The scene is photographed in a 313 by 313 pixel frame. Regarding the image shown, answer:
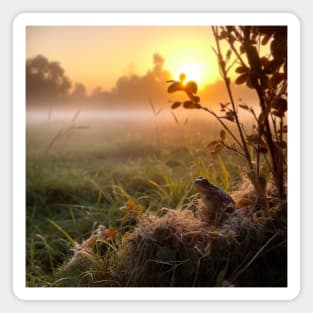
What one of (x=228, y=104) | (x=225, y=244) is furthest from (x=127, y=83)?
(x=225, y=244)

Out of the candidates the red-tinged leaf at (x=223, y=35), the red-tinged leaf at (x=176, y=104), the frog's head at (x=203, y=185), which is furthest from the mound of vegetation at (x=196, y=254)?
the red-tinged leaf at (x=223, y=35)

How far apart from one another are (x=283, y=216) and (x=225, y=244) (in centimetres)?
25

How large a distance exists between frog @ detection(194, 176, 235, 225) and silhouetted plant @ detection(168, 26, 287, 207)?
12 cm

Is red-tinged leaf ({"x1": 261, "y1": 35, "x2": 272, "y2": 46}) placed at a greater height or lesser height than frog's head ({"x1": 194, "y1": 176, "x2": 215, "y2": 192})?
greater

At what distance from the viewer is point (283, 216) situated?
92.5 inches

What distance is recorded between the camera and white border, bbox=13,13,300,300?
2324 millimetres

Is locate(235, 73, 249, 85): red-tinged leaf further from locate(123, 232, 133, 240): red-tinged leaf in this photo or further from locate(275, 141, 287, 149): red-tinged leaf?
locate(123, 232, 133, 240): red-tinged leaf

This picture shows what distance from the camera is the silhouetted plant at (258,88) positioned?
2332 mm

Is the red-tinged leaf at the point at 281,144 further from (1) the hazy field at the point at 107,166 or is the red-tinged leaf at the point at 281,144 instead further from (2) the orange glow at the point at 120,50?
(2) the orange glow at the point at 120,50

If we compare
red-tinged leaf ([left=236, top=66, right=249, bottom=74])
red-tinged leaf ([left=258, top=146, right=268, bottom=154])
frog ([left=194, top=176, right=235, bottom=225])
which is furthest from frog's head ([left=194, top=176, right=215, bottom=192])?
red-tinged leaf ([left=236, top=66, right=249, bottom=74])

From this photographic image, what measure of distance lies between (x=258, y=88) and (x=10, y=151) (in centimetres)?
97

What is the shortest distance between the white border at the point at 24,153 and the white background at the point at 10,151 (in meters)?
0.02

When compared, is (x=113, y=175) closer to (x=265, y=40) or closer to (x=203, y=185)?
(x=203, y=185)

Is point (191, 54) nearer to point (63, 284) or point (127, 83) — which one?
point (127, 83)
